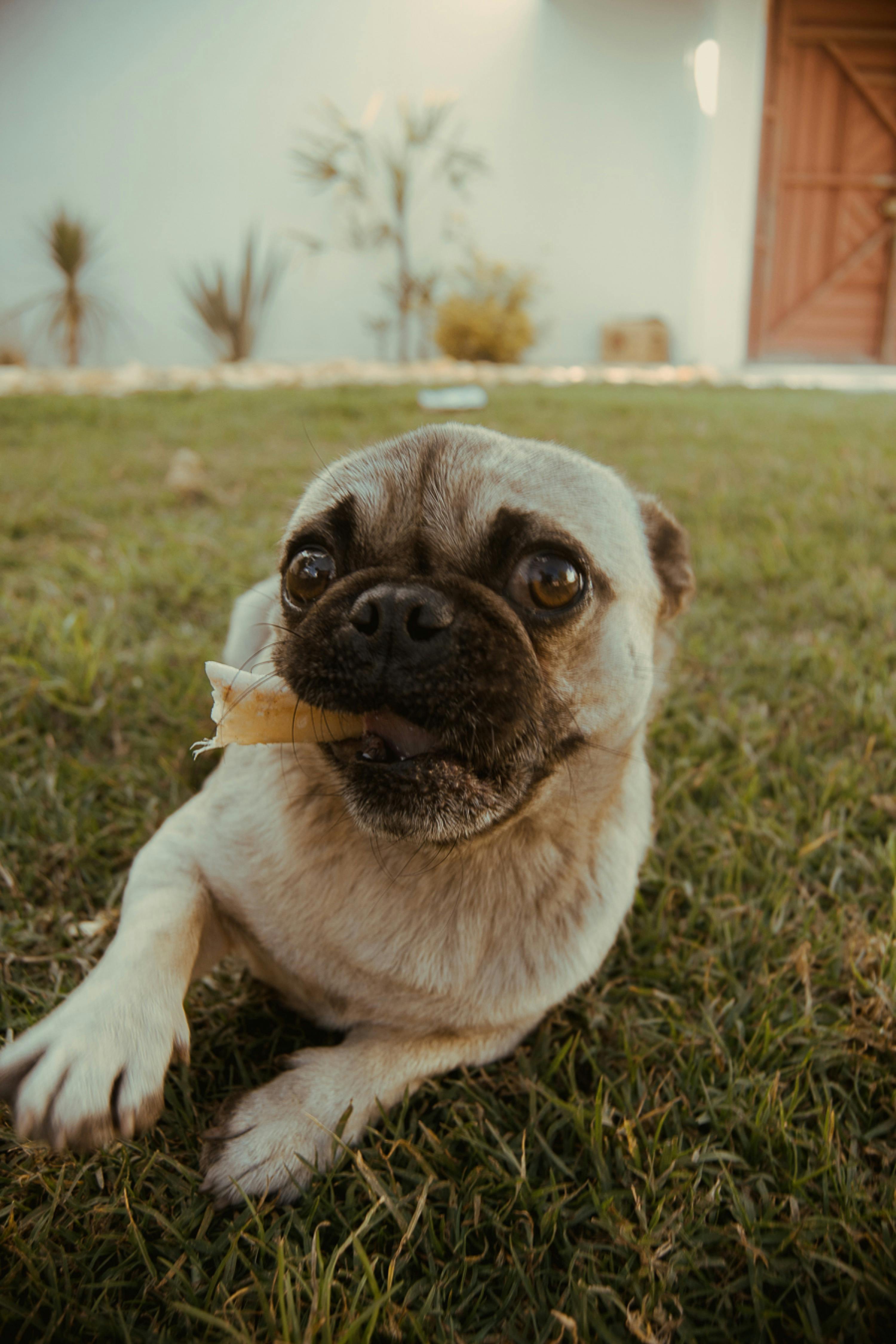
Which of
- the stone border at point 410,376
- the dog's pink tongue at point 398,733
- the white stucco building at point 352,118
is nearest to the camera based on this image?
the dog's pink tongue at point 398,733

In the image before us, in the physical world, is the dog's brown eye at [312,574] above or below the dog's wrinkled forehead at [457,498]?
below

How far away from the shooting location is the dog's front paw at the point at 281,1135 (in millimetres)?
1426

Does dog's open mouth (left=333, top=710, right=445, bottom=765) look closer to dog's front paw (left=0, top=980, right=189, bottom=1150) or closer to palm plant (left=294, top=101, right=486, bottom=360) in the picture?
dog's front paw (left=0, top=980, right=189, bottom=1150)

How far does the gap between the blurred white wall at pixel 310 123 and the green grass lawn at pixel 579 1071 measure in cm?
1261

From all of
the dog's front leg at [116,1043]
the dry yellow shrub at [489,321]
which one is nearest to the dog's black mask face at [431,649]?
the dog's front leg at [116,1043]

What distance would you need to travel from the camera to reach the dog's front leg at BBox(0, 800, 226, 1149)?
1266 millimetres

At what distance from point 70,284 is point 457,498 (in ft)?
48.5

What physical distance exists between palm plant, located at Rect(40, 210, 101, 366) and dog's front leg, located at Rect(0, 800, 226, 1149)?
571 inches

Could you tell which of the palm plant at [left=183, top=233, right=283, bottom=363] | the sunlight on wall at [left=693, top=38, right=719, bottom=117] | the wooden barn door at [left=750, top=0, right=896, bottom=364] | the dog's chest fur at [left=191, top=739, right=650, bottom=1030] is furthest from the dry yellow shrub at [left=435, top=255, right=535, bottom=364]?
the dog's chest fur at [left=191, top=739, right=650, bottom=1030]

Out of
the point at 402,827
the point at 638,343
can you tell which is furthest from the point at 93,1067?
the point at 638,343

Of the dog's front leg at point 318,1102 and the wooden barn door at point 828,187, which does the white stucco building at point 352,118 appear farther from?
the dog's front leg at point 318,1102

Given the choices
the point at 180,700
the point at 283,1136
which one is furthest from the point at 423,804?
the point at 180,700

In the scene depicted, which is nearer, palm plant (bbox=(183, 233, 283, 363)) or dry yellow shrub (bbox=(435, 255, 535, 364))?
dry yellow shrub (bbox=(435, 255, 535, 364))

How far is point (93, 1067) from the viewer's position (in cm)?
131
